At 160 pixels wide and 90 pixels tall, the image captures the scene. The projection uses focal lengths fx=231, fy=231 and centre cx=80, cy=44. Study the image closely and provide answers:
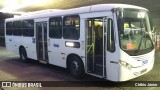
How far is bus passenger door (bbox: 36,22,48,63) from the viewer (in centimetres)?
1120

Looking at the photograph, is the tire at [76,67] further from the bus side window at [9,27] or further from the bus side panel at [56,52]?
the bus side window at [9,27]

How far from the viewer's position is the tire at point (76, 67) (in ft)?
28.7

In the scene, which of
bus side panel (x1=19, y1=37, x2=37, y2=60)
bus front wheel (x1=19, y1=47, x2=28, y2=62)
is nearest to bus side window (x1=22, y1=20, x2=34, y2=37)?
bus side panel (x1=19, y1=37, x2=37, y2=60)

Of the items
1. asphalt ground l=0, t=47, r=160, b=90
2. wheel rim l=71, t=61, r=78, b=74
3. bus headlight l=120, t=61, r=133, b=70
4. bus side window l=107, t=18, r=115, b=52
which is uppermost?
bus side window l=107, t=18, r=115, b=52

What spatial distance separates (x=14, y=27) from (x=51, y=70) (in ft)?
16.7

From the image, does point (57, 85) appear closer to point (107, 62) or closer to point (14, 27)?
point (107, 62)

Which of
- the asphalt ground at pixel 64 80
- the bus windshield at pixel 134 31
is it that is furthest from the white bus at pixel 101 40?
the asphalt ground at pixel 64 80

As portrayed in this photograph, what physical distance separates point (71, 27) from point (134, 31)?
2.69m

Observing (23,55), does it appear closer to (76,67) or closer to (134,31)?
(76,67)

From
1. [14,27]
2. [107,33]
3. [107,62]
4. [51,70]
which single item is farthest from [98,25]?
[14,27]

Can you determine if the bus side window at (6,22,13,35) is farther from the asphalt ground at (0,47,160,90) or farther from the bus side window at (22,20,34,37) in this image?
the asphalt ground at (0,47,160,90)

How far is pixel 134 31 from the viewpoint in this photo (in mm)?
7586

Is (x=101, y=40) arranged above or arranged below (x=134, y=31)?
below

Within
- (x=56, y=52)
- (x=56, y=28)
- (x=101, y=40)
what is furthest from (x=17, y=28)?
(x=101, y=40)
